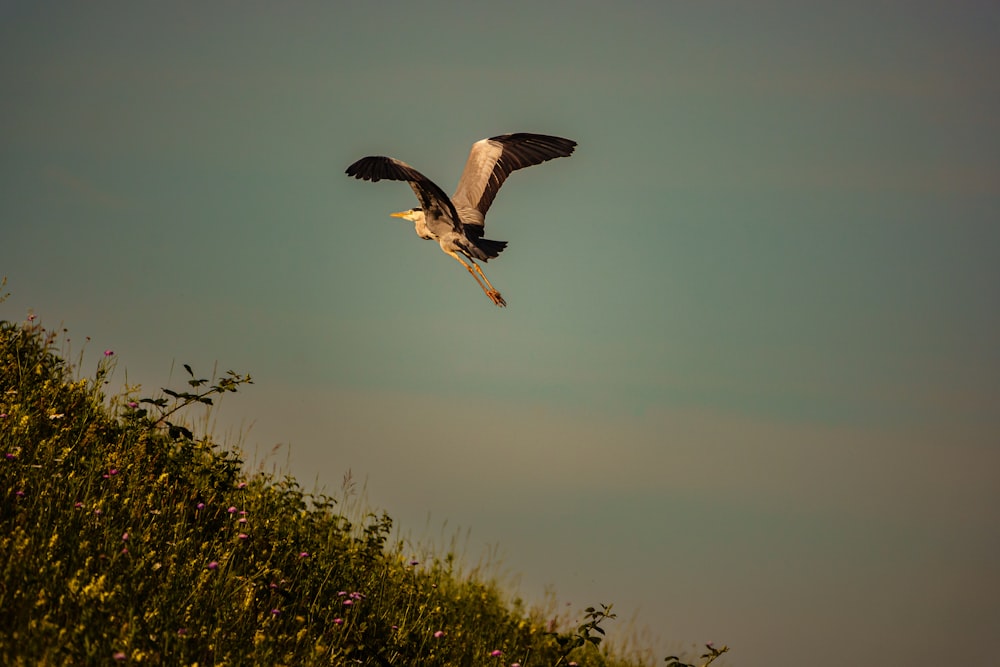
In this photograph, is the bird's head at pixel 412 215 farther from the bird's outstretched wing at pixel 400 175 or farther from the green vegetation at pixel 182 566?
the green vegetation at pixel 182 566

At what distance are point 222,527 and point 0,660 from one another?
8.35 ft

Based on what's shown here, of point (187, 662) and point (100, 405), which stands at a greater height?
point (100, 405)

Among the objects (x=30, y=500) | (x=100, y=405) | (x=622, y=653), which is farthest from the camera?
(x=622, y=653)

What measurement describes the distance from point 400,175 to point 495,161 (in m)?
1.92

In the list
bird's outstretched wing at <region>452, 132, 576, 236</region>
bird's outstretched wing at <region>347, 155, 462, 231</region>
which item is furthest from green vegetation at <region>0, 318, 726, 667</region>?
bird's outstretched wing at <region>452, 132, 576, 236</region>

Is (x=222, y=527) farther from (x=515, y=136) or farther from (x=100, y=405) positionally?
(x=515, y=136)

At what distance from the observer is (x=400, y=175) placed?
7.21m

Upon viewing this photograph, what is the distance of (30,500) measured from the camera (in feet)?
18.1

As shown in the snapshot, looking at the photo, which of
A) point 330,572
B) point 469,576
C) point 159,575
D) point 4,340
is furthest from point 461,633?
point 4,340

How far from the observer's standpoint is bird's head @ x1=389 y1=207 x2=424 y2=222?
26.5 feet

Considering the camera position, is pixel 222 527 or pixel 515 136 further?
pixel 515 136

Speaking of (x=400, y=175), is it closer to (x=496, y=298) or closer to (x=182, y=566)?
(x=496, y=298)

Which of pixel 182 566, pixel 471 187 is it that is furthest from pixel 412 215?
pixel 182 566

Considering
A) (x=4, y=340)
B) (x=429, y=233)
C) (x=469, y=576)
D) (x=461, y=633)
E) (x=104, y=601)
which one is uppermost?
(x=429, y=233)
